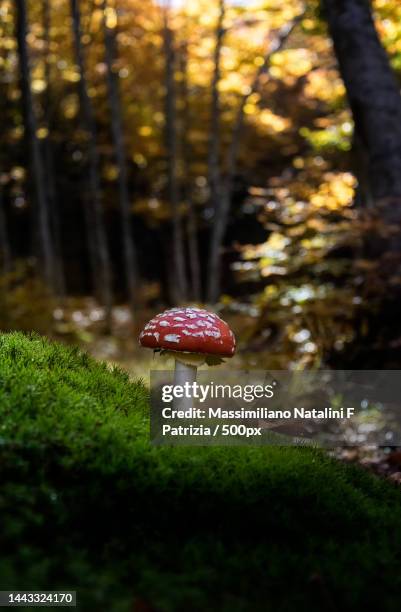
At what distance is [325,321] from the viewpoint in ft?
17.3

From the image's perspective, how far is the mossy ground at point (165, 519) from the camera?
1662 millimetres

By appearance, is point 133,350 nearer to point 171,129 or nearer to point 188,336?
point 171,129

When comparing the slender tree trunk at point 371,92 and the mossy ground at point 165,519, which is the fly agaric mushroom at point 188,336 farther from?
the slender tree trunk at point 371,92

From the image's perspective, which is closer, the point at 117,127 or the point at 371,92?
the point at 371,92

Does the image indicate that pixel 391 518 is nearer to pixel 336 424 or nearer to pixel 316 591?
pixel 316 591

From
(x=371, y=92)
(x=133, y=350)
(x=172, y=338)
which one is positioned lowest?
(x=172, y=338)

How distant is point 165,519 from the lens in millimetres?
1961

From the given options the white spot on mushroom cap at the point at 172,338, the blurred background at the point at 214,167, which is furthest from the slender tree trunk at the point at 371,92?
the white spot on mushroom cap at the point at 172,338

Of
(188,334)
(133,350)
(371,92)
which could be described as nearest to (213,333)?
(188,334)

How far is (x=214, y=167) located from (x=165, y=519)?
12.2 m

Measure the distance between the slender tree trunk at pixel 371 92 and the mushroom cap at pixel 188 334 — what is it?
320 centimetres

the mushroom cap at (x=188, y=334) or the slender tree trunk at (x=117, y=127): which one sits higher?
the slender tree trunk at (x=117, y=127)

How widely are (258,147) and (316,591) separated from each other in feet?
58.7

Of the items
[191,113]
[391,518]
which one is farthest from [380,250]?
[191,113]
